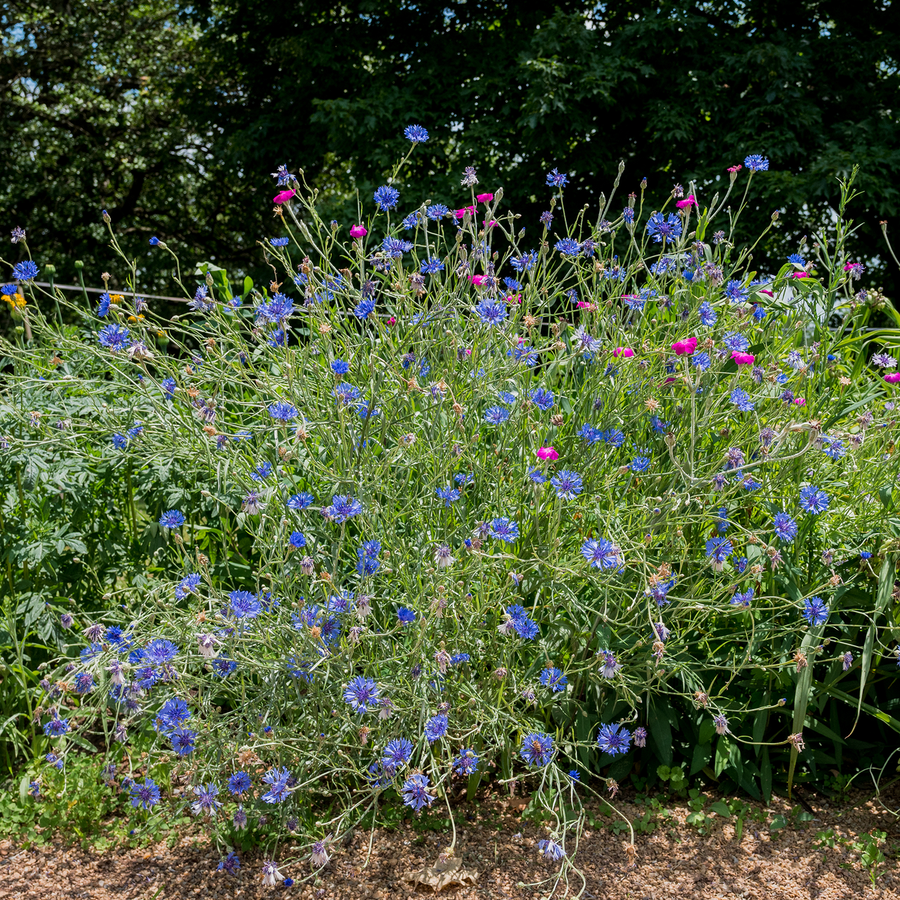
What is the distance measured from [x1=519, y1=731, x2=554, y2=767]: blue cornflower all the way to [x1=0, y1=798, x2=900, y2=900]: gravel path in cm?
34

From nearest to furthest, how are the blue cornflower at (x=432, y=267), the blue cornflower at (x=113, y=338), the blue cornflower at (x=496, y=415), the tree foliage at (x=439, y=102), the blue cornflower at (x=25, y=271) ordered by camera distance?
the blue cornflower at (x=496, y=415), the blue cornflower at (x=113, y=338), the blue cornflower at (x=432, y=267), the blue cornflower at (x=25, y=271), the tree foliage at (x=439, y=102)

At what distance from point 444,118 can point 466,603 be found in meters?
9.60

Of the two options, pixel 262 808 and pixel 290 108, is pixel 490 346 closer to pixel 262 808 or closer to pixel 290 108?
pixel 262 808

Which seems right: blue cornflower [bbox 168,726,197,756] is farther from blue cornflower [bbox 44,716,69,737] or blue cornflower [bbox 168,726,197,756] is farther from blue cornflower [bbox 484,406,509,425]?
blue cornflower [bbox 484,406,509,425]

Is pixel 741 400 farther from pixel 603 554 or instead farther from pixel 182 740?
pixel 182 740

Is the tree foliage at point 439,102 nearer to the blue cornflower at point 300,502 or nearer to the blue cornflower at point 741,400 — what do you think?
the blue cornflower at point 741,400

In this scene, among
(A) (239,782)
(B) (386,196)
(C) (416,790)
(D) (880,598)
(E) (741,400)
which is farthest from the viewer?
(B) (386,196)

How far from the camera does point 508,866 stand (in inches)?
88.7

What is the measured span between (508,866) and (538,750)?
0.42m

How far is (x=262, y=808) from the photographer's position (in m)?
2.26

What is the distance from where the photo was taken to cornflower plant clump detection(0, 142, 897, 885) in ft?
6.70

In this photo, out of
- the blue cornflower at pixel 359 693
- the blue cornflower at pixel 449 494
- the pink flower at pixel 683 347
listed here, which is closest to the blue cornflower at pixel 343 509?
the blue cornflower at pixel 449 494

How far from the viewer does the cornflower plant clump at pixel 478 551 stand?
2.04 metres

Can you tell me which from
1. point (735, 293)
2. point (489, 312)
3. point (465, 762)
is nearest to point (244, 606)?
point (465, 762)
